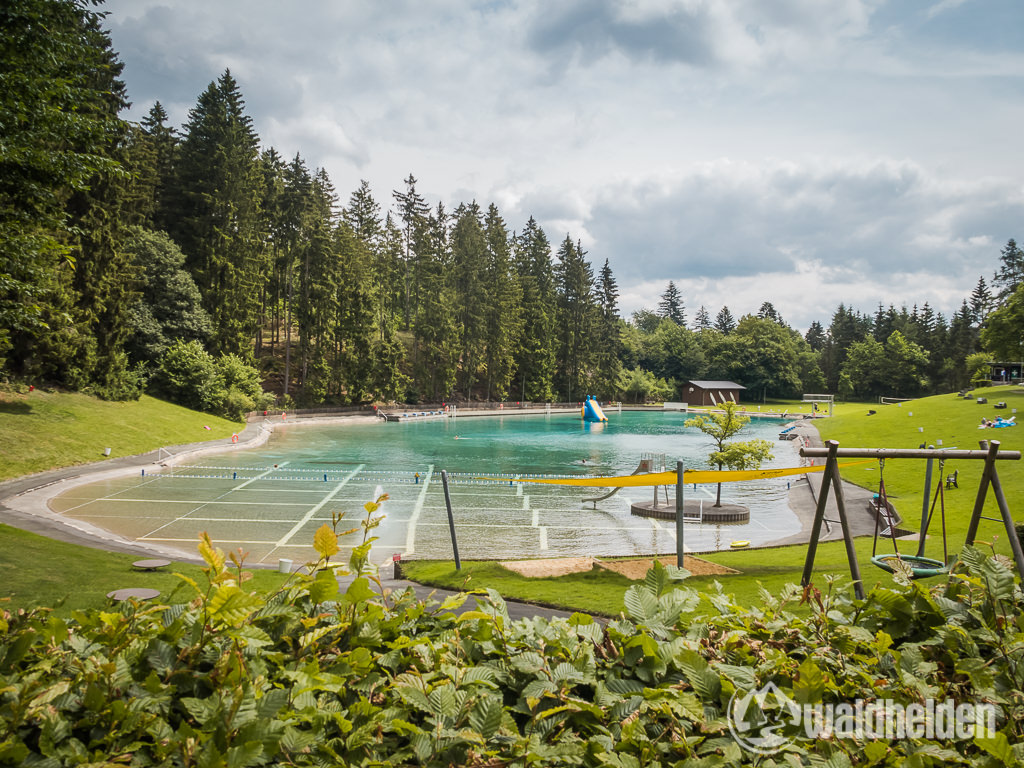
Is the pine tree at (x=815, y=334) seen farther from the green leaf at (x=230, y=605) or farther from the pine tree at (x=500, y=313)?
the green leaf at (x=230, y=605)

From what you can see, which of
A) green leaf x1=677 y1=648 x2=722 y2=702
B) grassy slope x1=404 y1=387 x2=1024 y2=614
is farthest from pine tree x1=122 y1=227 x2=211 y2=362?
green leaf x1=677 y1=648 x2=722 y2=702

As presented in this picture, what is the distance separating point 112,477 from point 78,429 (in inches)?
239

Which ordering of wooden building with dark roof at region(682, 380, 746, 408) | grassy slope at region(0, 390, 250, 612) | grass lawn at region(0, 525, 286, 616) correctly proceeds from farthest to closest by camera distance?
wooden building with dark roof at region(682, 380, 746, 408) → grassy slope at region(0, 390, 250, 612) → grass lawn at region(0, 525, 286, 616)

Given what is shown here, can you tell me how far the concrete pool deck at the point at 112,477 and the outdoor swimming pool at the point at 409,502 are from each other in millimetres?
502

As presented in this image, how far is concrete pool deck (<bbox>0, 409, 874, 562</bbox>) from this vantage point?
12812 mm

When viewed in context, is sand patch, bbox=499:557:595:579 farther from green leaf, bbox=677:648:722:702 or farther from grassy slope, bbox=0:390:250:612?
green leaf, bbox=677:648:722:702

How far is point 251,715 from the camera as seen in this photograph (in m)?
1.25

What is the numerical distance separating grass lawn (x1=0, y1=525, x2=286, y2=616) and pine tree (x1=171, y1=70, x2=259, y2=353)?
36.7 metres

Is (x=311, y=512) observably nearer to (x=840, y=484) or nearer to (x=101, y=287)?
(x=840, y=484)

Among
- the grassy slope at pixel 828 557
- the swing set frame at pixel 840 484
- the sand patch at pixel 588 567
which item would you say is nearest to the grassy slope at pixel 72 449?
the grassy slope at pixel 828 557

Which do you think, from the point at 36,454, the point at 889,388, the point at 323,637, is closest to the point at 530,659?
the point at 323,637

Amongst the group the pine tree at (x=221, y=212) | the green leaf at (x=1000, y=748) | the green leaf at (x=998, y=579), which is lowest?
the green leaf at (x=1000, y=748)

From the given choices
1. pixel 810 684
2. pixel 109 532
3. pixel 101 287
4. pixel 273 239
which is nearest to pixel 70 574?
pixel 109 532

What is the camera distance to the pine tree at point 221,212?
45219 millimetres
